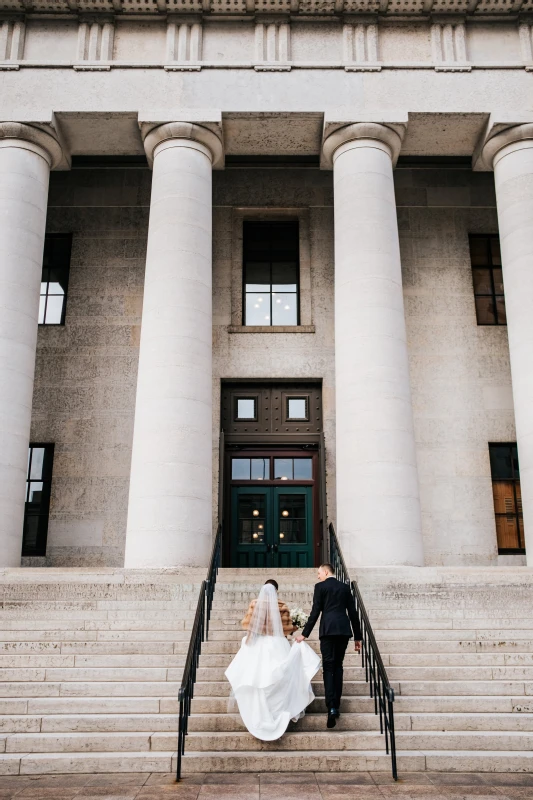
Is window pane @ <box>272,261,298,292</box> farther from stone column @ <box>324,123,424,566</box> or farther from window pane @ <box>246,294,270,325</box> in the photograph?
stone column @ <box>324,123,424,566</box>

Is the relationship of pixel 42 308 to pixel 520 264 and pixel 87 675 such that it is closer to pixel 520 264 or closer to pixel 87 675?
pixel 520 264

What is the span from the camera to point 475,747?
7754 millimetres

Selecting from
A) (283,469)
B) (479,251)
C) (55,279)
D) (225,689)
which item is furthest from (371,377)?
(55,279)

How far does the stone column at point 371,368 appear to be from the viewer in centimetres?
1421

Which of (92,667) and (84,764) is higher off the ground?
(92,667)

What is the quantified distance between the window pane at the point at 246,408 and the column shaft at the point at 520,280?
685cm

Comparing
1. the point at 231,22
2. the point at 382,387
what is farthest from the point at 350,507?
the point at 231,22

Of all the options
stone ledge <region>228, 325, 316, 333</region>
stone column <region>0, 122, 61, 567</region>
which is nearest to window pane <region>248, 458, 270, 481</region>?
stone ledge <region>228, 325, 316, 333</region>

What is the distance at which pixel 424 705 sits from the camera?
855cm

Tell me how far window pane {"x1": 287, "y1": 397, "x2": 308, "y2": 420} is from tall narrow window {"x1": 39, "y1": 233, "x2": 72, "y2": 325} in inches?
263

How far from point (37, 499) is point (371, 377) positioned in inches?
368

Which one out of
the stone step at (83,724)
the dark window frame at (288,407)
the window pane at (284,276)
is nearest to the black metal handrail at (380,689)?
the stone step at (83,724)

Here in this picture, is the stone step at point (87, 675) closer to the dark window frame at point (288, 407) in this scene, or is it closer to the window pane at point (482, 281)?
the dark window frame at point (288, 407)

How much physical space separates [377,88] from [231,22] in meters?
3.96
